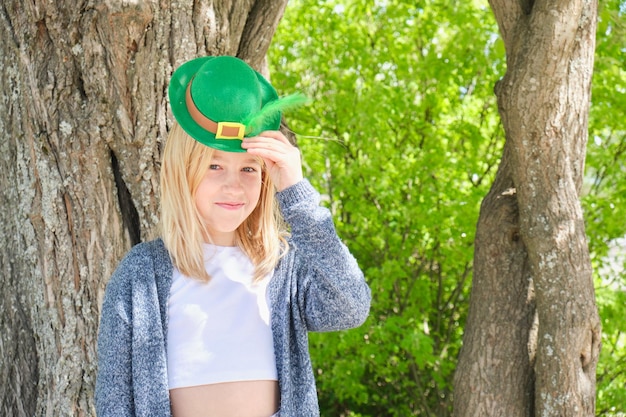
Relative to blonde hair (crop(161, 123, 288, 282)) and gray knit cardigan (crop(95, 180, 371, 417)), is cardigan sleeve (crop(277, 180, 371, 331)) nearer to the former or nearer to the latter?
gray knit cardigan (crop(95, 180, 371, 417))

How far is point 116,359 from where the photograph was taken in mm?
2145

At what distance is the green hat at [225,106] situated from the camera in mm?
2146

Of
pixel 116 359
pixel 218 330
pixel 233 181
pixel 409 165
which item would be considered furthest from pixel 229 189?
pixel 409 165

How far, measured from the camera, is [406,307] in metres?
5.95

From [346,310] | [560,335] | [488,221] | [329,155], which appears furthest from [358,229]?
[346,310]

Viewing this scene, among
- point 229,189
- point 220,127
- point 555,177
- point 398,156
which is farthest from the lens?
point 398,156

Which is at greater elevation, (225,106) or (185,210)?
(225,106)

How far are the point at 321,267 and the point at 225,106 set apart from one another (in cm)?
47

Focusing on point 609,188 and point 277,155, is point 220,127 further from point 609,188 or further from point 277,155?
point 609,188

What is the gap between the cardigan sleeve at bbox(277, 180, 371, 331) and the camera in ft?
7.07

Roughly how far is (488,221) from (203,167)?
6.54ft

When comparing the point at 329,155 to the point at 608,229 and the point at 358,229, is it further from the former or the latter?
the point at 608,229

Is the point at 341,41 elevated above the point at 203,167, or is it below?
above

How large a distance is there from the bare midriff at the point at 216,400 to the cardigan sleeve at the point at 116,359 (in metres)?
0.12
